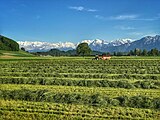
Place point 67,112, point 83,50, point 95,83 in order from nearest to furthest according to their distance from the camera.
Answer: point 67,112
point 95,83
point 83,50

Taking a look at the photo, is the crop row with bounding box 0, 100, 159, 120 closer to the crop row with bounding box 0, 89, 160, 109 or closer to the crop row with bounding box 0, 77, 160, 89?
the crop row with bounding box 0, 89, 160, 109

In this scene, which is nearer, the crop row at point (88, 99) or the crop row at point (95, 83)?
the crop row at point (88, 99)

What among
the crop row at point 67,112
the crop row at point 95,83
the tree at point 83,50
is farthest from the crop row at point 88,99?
the tree at point 83,50

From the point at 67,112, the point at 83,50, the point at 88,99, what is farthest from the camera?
the point at 83,50

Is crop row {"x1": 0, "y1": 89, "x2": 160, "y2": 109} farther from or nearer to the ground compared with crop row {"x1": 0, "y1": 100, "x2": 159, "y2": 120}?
farther from the ground

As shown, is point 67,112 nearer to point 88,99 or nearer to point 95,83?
point 88,99

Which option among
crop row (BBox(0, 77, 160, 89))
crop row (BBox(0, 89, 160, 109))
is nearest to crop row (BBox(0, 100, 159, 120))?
crop row (BBox(0, 89, 160, 109))

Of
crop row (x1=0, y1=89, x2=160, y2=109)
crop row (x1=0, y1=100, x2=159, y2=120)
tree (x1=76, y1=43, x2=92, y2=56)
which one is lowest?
crop row (x1=0, y1=100, x2=159, y2=120)

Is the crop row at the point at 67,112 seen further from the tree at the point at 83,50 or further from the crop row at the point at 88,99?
the tree at the point at 83,50

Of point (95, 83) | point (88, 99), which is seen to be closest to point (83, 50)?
point (95, 83)

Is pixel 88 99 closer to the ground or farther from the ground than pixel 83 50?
closer to the ground

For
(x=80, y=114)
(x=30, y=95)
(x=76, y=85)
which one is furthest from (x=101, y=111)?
(x=76, y=85)

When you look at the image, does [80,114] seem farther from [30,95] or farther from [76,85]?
[76,85]

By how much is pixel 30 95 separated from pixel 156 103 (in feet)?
25.2
